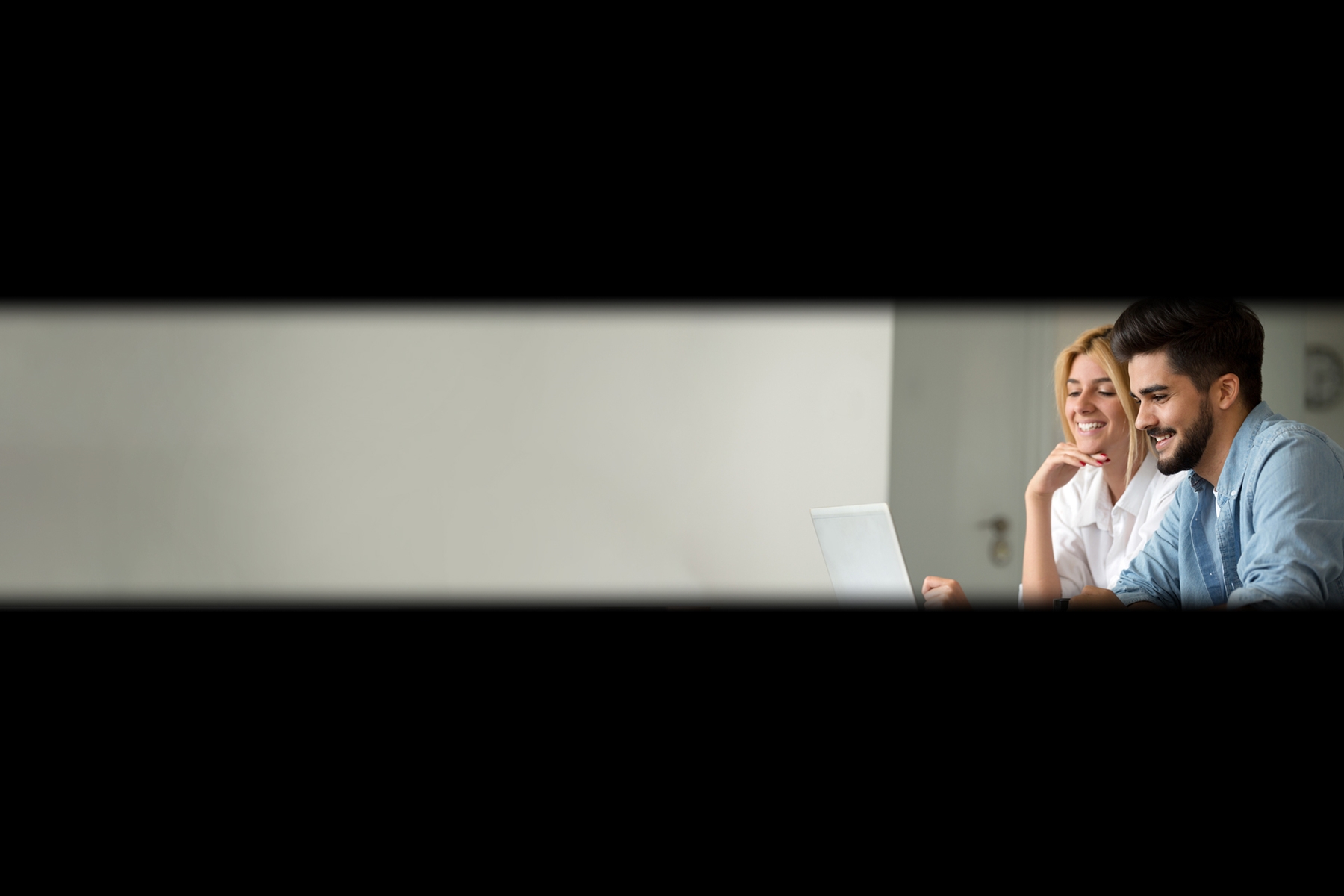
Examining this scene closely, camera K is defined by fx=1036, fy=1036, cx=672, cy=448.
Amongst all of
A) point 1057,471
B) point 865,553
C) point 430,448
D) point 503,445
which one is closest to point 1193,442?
point 1057,471

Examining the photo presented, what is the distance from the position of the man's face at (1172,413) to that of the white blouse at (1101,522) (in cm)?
40

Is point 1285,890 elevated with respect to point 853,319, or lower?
lower

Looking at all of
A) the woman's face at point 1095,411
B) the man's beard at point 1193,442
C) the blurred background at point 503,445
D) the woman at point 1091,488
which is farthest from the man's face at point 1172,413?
the blurred background at point 503,445

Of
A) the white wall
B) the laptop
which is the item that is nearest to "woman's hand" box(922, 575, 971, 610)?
the laptop

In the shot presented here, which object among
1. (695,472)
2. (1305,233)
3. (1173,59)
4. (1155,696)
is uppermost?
(1173,59)

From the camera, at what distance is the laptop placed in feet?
5.22

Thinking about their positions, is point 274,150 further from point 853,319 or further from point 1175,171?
point 853,319

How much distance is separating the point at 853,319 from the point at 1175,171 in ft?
9.26

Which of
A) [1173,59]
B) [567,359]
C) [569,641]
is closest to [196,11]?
[569,641]

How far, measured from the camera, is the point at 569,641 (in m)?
0.56

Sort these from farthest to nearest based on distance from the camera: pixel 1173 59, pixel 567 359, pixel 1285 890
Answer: pixel 567 359 < pixel 1173 59 < pixel 1285 890

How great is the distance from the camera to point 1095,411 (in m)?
2.08

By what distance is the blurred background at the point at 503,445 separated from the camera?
3.28m

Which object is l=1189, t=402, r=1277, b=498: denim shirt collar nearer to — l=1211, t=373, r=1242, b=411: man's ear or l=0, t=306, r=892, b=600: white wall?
l=1211, t=373, r=1242, b=411: man's ear
